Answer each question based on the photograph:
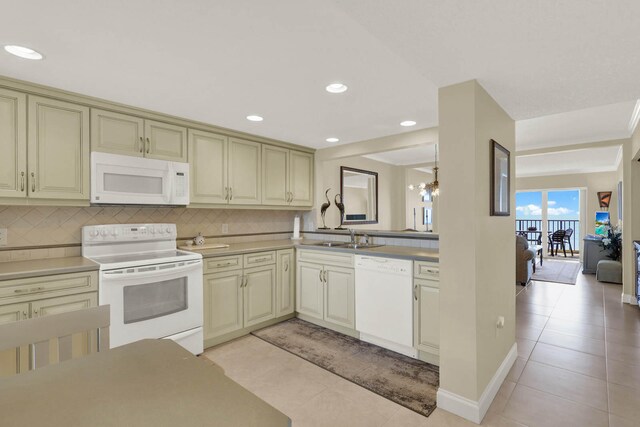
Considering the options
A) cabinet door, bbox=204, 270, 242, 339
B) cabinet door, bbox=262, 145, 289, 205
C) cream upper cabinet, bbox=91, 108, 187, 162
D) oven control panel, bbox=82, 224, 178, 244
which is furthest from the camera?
cabinet door, bbox=262, 145, 289, 205

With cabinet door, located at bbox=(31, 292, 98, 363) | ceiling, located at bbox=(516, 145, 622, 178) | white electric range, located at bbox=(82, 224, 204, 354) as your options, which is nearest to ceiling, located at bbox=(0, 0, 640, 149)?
white electric range, located at bbox=(82, 224, 204, 354)

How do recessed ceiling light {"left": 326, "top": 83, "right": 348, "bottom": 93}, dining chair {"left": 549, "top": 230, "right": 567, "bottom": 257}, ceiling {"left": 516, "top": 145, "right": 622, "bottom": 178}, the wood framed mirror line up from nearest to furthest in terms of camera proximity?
recessed ceiling light {"left": 326, "top": 83, "right": 348, "bottom": 93} < the wood framed mirror < ceiling {"left": 516, "top": 145, "right": 622, "bottom": 178} < dining chair {"left": 549, "top": 230, "right": 567, "bottom": 257}

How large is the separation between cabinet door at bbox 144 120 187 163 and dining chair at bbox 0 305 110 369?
193 centimetres

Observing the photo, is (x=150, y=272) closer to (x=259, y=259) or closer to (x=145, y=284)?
(x=145, y=284)

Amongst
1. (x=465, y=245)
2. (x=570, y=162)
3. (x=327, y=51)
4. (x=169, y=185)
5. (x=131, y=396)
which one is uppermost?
(x=570, y=162)

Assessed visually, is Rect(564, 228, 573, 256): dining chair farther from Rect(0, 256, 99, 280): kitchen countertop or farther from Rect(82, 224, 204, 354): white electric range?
Rect(0, 256, 99, 280): kitchen countertop

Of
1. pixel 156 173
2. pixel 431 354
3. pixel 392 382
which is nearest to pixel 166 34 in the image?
pixel 156 173

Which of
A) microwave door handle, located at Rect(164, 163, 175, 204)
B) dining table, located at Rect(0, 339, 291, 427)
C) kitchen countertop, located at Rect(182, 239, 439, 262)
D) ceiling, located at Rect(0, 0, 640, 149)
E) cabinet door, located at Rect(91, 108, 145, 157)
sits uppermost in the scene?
ceiling, located at Rect(0, 0, 640, 149)

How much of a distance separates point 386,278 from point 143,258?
2128 mm

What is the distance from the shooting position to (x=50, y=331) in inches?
48.7

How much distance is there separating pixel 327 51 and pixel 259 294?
2.55 meters

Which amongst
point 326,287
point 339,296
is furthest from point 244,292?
point 339,296

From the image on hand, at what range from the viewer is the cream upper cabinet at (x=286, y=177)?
392 centimetres

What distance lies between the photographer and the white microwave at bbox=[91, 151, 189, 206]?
8.50 ft
